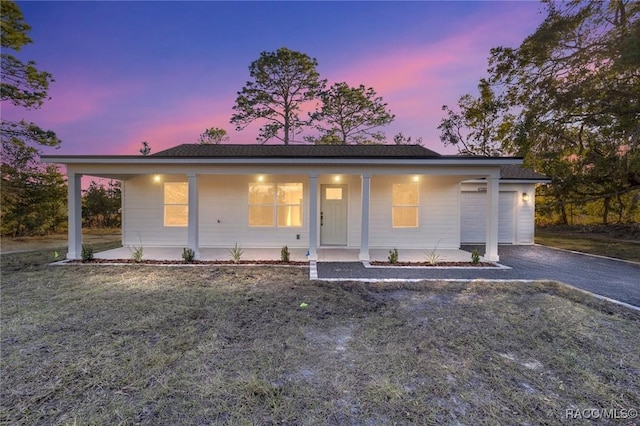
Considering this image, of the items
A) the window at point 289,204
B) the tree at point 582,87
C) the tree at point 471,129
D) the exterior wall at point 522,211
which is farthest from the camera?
the tree at point 471,129

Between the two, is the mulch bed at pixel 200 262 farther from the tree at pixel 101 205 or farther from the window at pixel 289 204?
the tree at pixel 101 205

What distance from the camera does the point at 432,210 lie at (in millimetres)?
9391

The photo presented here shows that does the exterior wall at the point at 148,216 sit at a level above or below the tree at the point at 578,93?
below

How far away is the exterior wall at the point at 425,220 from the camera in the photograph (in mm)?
9344

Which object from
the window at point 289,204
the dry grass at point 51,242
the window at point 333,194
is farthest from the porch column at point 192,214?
the dry grass at point 51,242

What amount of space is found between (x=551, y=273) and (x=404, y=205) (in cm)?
422

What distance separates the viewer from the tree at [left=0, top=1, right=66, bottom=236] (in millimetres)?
10375

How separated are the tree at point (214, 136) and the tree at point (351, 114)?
7.54 meters

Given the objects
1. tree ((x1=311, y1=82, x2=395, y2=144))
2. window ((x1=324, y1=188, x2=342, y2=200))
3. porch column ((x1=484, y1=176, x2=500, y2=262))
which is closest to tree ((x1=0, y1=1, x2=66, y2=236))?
window ((x1=324, y1=188, x2=342, y2=200))

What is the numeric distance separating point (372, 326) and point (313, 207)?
4.03 m

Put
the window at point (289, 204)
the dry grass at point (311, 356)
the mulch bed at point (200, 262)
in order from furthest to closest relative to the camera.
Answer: the window at point (289, 204) → the mulch bed at point (200, 262) → the dry grass at point (311, 356)

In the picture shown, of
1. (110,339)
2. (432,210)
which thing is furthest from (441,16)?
(110,339)

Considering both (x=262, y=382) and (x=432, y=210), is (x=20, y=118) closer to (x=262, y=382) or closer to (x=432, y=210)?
(x=262, y=382)

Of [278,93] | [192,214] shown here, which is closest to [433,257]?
[192,214]
